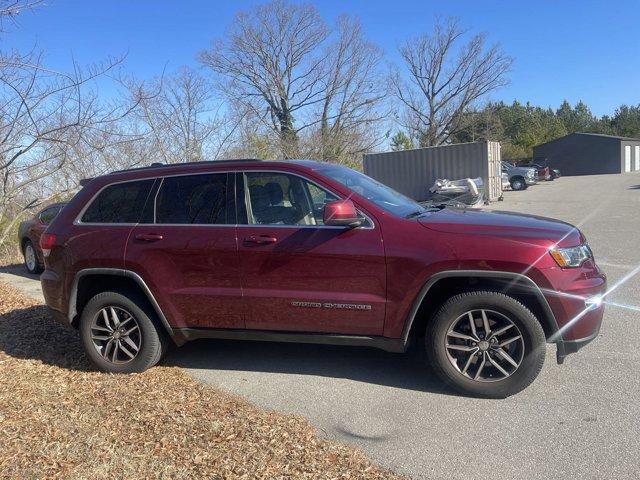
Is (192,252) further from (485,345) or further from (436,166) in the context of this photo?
(436,166)

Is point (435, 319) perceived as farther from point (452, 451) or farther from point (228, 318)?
point (228, 318)

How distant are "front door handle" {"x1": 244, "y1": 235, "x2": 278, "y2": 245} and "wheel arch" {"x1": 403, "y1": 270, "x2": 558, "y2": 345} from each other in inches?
47.0

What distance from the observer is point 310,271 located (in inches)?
161

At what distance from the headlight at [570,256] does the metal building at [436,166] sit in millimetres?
19232

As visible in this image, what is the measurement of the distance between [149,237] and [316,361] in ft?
5.95

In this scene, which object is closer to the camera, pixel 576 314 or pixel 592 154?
pixel 576 314

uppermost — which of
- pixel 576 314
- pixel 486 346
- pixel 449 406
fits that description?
pixel 576 314

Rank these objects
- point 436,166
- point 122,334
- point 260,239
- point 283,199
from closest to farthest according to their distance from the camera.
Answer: point 260,239
point 283,199
point 122,334
point 436,166

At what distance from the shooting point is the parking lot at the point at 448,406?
3088 millimetres

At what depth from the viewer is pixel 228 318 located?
441 cm

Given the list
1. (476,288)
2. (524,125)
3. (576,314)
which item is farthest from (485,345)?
(524,125)

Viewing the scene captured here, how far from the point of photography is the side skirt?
159 inches

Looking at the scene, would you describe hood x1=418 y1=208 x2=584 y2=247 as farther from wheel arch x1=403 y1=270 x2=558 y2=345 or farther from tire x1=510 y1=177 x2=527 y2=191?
tire x1=510 y1=177 x2=527 y2=191

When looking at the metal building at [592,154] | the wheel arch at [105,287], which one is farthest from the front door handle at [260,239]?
the metal building at [592,154]
